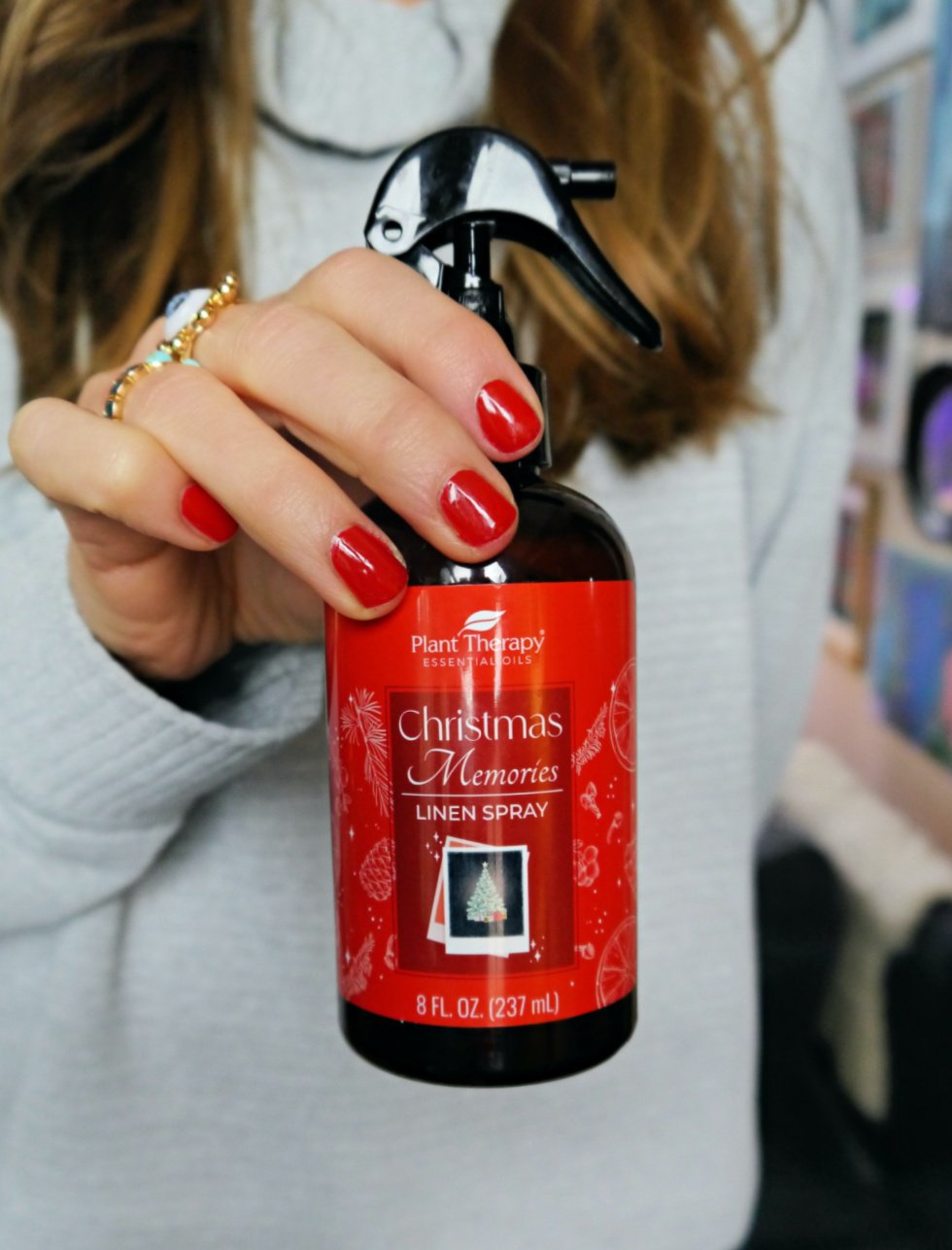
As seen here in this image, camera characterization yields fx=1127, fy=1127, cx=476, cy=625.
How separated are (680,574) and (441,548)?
13.1 inches

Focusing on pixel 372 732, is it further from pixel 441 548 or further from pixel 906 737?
pixel 906 737

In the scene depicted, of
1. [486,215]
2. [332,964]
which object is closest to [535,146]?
[486,215]

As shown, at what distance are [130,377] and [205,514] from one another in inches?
2.5

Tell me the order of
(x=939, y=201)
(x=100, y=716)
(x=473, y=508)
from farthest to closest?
1. (x=939, y=201)
2. (x=100, y=716)
3. (x=473, y=508)

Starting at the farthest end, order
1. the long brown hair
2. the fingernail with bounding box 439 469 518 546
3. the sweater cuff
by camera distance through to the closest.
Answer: the long brown hair, the sweater cuff, the fingernail with bounding box 439 469 518 546

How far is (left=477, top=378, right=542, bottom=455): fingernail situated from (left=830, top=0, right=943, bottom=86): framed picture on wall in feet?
3.74

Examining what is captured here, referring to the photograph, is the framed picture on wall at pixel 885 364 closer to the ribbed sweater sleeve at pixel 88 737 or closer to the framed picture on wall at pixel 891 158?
the framed picture on wall at pixel 891 158

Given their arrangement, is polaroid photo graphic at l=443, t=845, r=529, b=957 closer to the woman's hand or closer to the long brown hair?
the woman's hand

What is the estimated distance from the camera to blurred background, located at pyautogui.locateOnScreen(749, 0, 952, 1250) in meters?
1.20

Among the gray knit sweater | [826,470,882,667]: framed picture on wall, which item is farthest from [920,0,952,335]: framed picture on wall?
the gray knit sweater

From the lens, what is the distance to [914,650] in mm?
1372

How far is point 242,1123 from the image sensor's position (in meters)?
0.68

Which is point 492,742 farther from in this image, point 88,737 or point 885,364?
point 885,364

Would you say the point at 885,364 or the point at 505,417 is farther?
the point at 885,364
